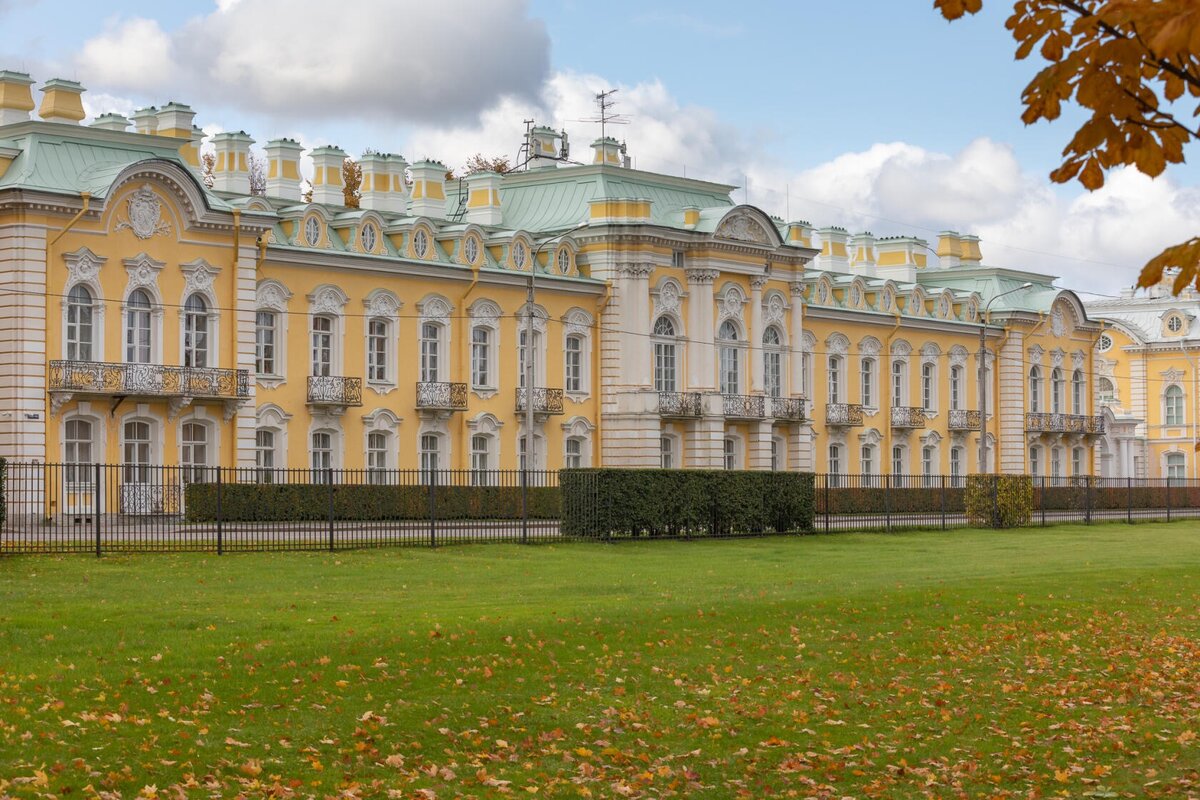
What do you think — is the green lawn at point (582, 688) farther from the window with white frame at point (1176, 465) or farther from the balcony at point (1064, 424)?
the window with white frame at point (1176, 465)

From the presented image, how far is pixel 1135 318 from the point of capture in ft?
312

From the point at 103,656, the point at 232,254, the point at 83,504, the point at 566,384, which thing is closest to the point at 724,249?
the point at 566,384

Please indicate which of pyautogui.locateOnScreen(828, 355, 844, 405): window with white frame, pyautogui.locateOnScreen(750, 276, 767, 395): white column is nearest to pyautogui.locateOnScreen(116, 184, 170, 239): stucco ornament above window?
pyautogui.locateOnScreen(750, 276, 767, 395): white column

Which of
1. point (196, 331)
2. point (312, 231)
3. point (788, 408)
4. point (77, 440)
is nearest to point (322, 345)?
point (312, 231)

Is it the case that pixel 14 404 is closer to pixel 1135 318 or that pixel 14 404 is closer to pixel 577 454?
pixel 577 454

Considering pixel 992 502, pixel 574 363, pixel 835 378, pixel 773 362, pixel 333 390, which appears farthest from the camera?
pixel 835 378

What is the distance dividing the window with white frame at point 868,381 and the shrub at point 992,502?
1827cm

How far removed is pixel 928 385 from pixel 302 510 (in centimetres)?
3824

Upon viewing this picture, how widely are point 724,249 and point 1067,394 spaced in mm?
26770

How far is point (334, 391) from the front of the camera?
47.8 meters

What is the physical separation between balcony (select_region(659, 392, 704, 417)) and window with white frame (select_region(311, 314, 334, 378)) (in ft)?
A: 38.1

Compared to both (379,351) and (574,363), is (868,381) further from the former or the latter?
(379,351)

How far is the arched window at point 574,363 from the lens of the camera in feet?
180

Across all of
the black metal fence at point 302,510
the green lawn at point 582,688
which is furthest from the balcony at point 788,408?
the green lawn at point 582,688
